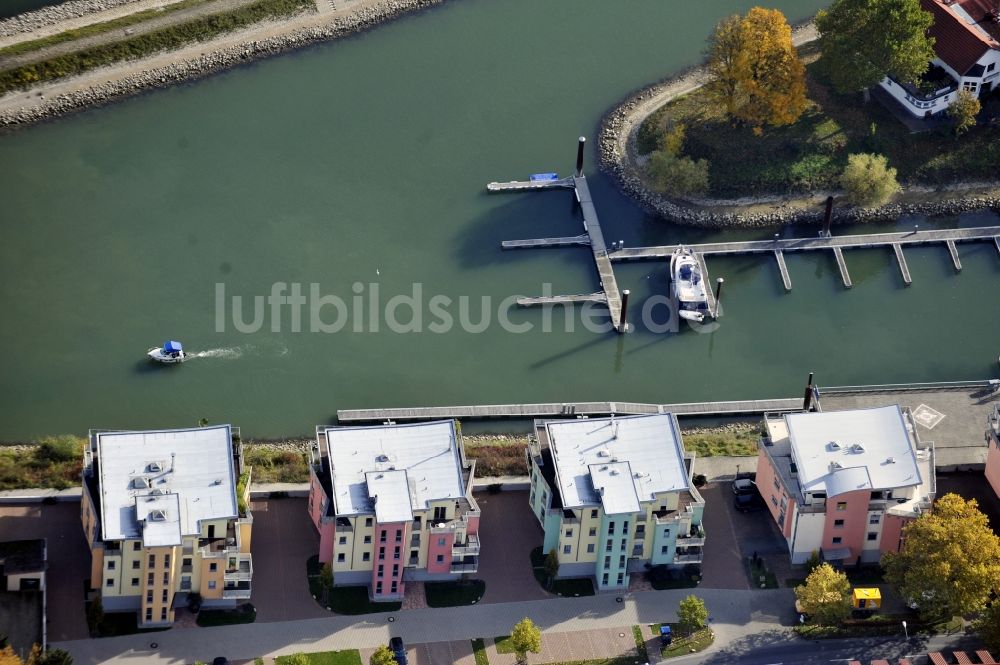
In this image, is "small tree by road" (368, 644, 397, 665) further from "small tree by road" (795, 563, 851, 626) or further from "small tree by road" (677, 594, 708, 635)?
"small tree by road" (795, 563, 851, 626)

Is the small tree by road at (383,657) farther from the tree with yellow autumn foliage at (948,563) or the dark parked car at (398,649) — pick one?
the tree with yellow autumn foliage at (948,563)

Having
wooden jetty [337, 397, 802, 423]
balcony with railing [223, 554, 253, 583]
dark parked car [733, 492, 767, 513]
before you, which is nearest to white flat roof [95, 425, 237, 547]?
balcony with railing [223, 554, 253, 583]

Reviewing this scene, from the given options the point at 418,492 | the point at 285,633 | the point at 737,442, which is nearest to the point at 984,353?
the point at 737,442

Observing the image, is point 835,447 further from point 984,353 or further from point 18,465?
point 18,465

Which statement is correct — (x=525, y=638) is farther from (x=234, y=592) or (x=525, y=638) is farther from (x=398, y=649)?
(x=234, y=592)

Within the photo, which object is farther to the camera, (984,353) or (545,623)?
(984,353)

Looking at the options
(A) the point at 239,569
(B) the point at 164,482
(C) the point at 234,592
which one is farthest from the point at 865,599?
(B) the point at 164,482

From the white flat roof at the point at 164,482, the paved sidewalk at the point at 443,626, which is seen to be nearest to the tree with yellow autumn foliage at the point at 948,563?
the paved sidewalk at the point at 443,626
